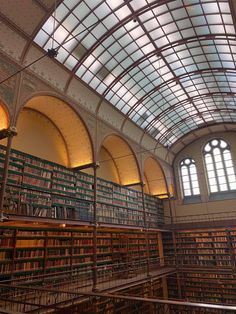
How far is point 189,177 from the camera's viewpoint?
20.6 metres

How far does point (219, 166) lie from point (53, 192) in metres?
14.3

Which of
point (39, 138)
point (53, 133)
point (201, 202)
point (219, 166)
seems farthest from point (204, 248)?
point (39, 138)

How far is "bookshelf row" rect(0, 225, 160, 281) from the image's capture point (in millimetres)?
7855

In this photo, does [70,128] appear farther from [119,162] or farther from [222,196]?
[222,196]

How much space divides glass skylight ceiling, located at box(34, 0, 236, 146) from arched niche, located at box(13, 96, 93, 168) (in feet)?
6.12

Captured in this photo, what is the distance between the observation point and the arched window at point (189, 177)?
20.2 meters

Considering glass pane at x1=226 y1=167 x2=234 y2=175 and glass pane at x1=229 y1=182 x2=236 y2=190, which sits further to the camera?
glass pane at x1=226 y1=167 x2=234 y2=175

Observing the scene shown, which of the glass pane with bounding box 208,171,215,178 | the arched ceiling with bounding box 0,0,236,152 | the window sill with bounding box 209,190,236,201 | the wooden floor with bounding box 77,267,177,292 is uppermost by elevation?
the arched ceiling with bounding box 0,0,236,152

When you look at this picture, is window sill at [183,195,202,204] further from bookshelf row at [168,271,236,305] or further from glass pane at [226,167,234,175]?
bookshelf row at [168,271,236,305]

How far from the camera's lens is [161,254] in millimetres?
17297

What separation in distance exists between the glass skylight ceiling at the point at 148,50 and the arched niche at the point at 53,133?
73.4 inches

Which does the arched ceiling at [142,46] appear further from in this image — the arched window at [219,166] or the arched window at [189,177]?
the arched window at [189,177]

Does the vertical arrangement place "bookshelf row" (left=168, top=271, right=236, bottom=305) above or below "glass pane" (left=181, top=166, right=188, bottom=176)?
below

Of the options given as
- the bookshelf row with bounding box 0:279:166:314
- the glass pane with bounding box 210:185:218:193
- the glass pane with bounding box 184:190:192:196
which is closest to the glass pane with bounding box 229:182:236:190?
the glass pane with bounding box 210:185:218:193
